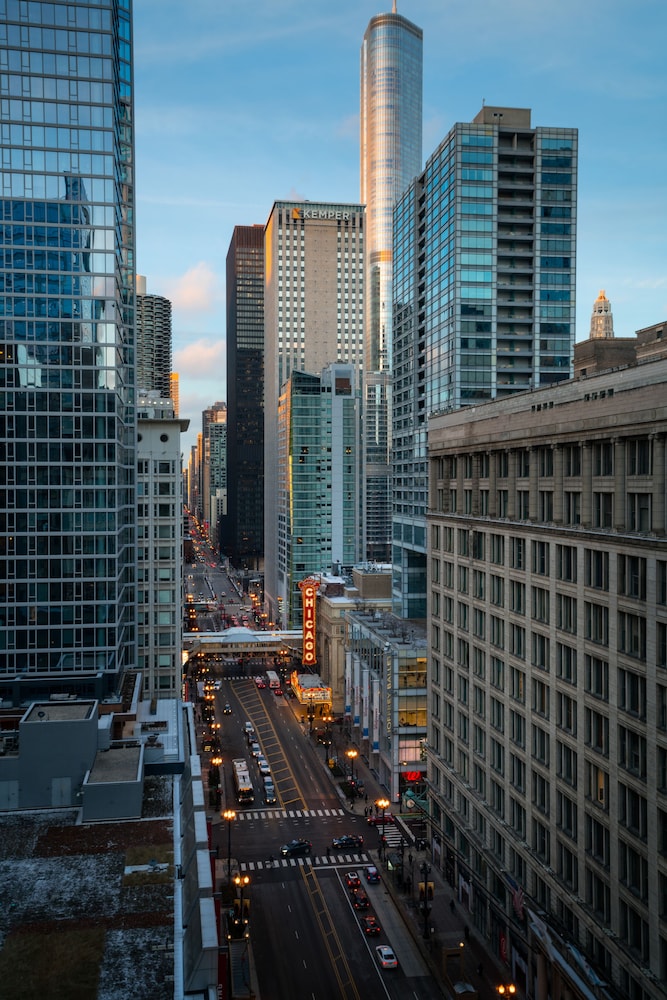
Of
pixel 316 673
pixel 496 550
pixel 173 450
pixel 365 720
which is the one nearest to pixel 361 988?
pixel 496 550

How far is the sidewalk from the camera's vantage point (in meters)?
63.1

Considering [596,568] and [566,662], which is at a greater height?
[596,568]

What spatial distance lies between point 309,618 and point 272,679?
67.6 feet

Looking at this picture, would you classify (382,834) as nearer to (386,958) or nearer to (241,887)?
(241,887)

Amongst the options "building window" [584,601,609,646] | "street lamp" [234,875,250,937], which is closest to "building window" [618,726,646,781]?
"building window" [584,601,609,646]

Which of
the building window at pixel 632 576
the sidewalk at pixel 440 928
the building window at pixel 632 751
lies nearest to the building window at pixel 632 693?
the building window at pixel 632 751

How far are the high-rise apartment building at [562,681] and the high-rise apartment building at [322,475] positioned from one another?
116m

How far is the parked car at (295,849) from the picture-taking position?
86.4 meters

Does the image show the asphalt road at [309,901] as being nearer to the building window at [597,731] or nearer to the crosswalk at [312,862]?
the crosswalk at [312,862]

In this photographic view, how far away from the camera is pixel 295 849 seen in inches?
3418

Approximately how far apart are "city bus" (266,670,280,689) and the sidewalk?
7316 cm

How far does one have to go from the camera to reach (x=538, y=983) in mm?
56000

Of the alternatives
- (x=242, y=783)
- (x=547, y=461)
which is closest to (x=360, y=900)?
(x=242, y=783)

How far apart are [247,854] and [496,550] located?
44526mm
